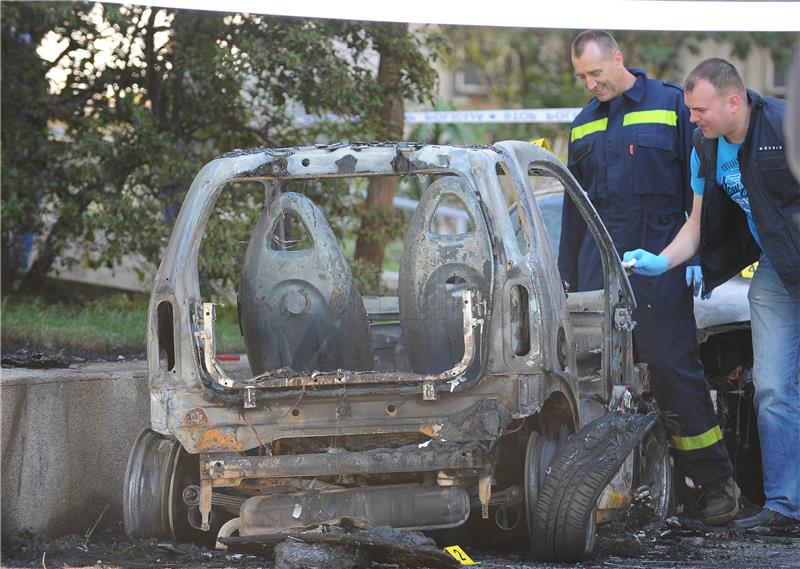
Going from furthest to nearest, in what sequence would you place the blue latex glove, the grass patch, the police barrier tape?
the police barrier tape
the grass patch
the blue latex glove

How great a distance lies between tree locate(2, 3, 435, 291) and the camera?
886 cm

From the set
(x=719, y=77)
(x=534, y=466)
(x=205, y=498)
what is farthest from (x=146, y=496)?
(x=719, y=77)

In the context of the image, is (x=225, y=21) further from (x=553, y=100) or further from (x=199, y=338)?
(x=553, y=100)

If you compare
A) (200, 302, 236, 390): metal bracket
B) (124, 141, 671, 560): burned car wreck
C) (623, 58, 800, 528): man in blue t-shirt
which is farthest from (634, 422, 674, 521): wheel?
(200, 302, 236, 390): metal bracket

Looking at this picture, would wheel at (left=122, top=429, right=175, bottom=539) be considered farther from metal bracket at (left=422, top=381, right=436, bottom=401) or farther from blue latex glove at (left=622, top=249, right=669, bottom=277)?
blue latex glove at (left=622, top=249, right=669, bottom=277)

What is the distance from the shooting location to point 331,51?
913 cm

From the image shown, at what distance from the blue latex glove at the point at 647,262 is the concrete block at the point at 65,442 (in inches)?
93.4

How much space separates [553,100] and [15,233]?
14150mm

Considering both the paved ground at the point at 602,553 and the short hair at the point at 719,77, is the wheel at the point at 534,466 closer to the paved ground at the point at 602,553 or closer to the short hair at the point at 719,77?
the paved ground at the point at 602,553

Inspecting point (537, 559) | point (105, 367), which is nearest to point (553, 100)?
point (105, 367)

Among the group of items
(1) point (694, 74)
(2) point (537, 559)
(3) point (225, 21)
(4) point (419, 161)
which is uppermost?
(3) point (225, 21)

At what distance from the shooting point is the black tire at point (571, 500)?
5051mm

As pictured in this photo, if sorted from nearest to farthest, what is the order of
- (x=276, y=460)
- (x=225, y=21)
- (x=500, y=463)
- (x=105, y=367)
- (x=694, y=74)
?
(x=276, y=460) < (x=500, y=463) < (x=694, y=74) < (x=105, y=367) < (x=225, y=21)

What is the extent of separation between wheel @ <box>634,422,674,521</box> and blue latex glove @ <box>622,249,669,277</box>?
751mm
